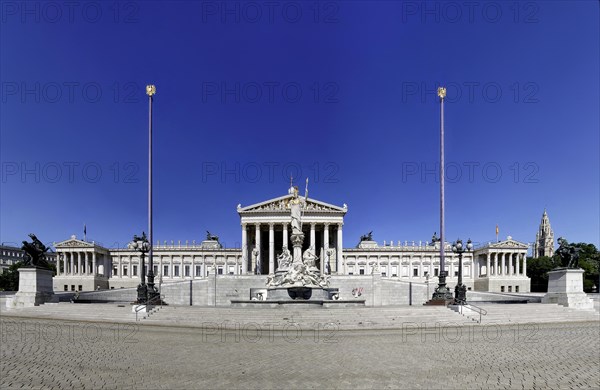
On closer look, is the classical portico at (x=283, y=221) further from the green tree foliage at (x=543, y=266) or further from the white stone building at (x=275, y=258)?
the green tree foliage at (x=543, y=266)

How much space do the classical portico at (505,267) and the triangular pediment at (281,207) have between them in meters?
36.6

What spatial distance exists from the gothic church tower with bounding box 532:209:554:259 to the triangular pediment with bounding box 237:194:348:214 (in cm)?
9532

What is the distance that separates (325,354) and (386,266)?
90421 mm

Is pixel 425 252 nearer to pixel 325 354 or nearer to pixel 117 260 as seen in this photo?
pixel 117 260

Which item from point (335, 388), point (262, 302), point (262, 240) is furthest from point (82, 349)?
point (262, 240)

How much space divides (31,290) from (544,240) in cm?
15457

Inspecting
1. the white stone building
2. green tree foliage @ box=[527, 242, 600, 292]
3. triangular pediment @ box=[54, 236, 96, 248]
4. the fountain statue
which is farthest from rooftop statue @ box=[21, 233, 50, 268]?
green tree foliage @ box=[527, 242, 600, 292]

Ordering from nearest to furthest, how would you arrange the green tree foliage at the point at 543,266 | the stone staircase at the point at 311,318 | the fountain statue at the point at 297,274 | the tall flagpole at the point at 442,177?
the stone staircase at the point at 311,318 < the fountain statue at the point at 297,274 < the tall flagpole at the point at 442,177 < the green tree foliage at the point at 543,266

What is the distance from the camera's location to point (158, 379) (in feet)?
31.9

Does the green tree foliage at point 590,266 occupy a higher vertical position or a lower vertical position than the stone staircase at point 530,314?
lower

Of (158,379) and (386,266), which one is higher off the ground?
(158,379)

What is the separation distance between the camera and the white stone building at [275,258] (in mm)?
83438

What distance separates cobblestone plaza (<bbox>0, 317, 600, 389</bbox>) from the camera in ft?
31.3

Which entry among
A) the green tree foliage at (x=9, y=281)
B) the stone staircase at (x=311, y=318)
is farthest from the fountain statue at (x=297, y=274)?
the green tree foliage at (x=9, y=281)
